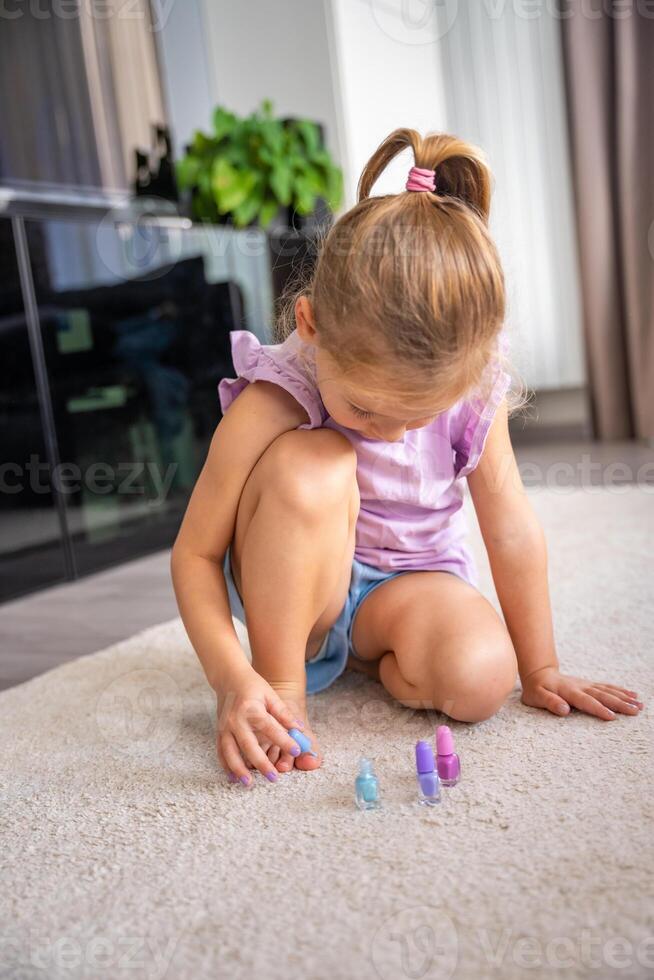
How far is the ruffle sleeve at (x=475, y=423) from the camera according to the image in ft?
2.89

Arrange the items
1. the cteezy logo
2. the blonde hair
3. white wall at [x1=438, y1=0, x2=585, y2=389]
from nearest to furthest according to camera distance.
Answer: the cteezy logo
the blonde hair
white wall at [x1=438, y1=0, x2=585, y2=389]

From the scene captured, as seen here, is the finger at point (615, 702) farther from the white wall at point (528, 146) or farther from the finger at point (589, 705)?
the white wall at point (528, 146)

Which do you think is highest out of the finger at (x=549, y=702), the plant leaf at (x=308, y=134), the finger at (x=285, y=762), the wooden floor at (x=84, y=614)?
the plant leaf at (x=308, y=134)

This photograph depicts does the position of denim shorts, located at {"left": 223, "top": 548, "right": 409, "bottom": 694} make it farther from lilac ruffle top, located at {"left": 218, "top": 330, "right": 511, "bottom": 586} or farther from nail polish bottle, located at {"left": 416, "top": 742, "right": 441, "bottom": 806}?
nail polish bottle, located at {"left": 416, "top": 742, "right": 441, "bottom": 806}

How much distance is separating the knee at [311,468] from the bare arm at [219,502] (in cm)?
2

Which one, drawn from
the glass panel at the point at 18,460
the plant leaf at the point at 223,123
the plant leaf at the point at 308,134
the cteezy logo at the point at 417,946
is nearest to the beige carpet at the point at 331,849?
the cteezy logo at the point at 417,946

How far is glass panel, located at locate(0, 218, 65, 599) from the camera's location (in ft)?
5.67

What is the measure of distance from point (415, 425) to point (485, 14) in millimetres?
2953

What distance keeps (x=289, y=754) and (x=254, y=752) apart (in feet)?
0.15

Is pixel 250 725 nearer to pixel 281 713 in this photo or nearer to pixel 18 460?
pixel 281 713

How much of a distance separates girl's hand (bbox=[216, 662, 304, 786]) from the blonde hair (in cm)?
28

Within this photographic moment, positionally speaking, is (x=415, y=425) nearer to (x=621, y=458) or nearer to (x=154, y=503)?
(x=154, y=503)

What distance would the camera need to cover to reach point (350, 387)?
29.5 inches

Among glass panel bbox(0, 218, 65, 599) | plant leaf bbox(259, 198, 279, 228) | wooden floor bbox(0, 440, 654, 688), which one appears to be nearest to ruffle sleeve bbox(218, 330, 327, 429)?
wooden floor bbox(0, 440, 654, 688)
